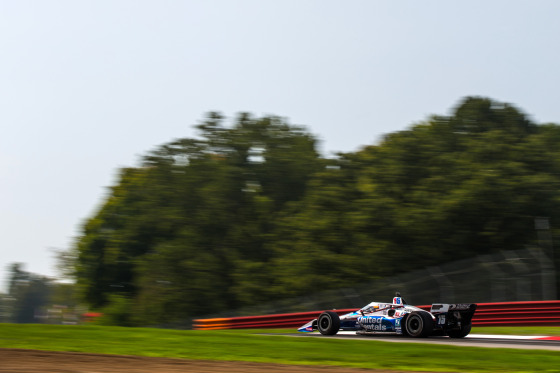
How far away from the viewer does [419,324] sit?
13.7m

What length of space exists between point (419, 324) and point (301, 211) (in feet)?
64.3

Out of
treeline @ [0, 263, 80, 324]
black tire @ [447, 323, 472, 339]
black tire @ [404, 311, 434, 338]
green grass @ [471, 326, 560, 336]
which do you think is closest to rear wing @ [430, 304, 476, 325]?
black tire @ [447, 323, 472, 339]

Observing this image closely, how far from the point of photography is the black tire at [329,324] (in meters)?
15.3

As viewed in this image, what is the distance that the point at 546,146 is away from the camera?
96.8 feet

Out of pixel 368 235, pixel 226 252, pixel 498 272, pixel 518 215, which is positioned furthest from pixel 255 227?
pixel 498 272

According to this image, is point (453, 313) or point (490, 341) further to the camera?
point (453, 313)

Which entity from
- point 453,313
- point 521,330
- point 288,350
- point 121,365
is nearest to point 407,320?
Result: point 453,313

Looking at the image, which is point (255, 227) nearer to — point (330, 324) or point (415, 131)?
point (415, 131)

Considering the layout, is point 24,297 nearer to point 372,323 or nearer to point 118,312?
point 118,312

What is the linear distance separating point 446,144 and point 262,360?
22.6 meters

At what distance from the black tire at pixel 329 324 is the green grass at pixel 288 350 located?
2.09 m

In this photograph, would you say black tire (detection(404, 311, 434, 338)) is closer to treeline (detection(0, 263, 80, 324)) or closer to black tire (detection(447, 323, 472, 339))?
black tire (detection(447, 323, 472, 339))

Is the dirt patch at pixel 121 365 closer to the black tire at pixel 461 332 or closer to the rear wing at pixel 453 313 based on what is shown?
the rear wing at pixel 453 313

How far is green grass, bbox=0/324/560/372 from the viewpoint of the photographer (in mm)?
9375
